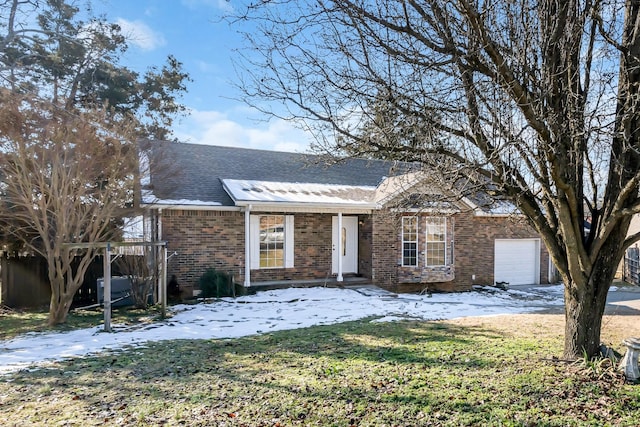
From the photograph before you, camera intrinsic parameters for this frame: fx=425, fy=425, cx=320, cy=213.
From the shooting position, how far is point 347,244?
15.4 meters

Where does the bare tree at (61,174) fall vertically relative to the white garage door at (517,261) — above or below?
above

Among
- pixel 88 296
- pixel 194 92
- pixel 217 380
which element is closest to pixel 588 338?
pixel 217 380

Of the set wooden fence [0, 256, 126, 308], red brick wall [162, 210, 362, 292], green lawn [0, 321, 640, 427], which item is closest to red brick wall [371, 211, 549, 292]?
red brick wall [162, 210, 362, 292]

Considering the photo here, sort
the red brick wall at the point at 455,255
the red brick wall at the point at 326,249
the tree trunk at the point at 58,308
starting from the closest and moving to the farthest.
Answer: the tree trunk at the point at 58,308
the red brick wall at the point at 326,249
the red brick wall at the point at 455,255

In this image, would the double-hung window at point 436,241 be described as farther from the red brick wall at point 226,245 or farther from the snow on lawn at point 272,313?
the red brick wall at point 226,245

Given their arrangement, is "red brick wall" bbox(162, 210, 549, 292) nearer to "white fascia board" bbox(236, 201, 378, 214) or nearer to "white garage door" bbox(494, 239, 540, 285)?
"white garage door" bbox(494, 239, 540, 285)

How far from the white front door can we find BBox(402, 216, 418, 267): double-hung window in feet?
6.13

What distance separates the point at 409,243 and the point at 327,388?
1008 centimetres

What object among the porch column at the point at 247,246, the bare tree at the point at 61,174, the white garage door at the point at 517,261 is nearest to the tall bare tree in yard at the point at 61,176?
the bare tree at the point at 61,174

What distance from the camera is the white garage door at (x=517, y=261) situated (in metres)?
17.4

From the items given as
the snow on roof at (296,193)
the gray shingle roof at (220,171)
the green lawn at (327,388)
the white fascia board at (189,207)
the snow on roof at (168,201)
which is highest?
the gray shingle roof at (220,171)

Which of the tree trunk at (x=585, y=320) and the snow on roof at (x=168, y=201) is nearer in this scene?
the tree trunk at (x=585, y=320)

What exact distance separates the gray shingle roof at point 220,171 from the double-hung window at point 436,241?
2.77 m

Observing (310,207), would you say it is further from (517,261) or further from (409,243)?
(517,261)
